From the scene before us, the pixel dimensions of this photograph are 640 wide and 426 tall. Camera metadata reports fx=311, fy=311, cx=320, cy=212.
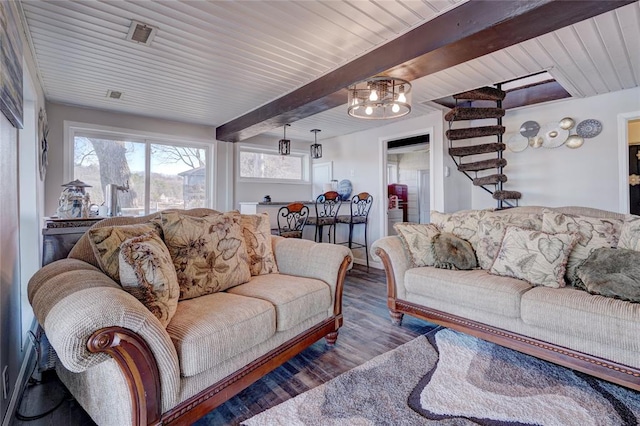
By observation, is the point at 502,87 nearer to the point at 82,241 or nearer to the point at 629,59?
the point at 629,59

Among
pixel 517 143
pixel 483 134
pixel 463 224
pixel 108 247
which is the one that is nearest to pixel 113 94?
pixel 108 247

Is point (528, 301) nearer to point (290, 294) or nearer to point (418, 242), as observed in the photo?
point (418, 242)

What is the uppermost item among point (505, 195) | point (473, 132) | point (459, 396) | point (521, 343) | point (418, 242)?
point (473, 132)

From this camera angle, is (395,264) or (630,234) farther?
(395,264)

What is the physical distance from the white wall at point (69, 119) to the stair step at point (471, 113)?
3878 mm

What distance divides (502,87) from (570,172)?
4.61 ft

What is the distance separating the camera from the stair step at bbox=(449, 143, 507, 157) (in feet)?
13.0

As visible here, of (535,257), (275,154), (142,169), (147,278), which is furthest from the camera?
(275,154)

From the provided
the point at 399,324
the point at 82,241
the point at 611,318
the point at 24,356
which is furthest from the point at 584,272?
the point at 24,356

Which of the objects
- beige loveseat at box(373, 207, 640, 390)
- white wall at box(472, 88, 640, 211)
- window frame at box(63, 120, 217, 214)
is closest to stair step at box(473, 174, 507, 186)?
white wall at box(472, 88, 640, 211)

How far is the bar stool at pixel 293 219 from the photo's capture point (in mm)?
4092

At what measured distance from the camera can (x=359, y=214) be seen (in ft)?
16.7

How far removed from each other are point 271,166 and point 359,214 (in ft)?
6.75

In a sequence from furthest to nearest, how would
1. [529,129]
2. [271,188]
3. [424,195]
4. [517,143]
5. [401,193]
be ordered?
[424,195], [401,193], [271,188], [517,143], [529,129]
